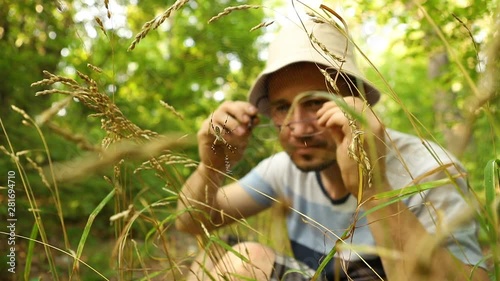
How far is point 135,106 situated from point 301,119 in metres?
1.94

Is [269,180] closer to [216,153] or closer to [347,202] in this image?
[347,202]

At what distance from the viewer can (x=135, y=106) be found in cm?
319

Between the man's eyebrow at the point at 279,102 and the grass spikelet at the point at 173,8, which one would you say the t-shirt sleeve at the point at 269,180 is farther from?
the grass spikelet at the point at 173,8

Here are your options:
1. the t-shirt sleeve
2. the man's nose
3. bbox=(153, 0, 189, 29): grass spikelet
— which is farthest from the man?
bbox=(153, 0, 189, 29): grass spikelet

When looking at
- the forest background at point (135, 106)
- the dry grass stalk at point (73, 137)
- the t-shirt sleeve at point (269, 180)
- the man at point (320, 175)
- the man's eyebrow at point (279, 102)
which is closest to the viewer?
the dry grass stalk at point (73, 137)

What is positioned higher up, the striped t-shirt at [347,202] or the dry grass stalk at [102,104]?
the dry grass stalk at [102,104]

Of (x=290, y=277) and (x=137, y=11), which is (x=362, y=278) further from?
(x=137, y=11)

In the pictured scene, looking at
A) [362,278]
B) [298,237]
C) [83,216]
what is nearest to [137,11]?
[83,216]

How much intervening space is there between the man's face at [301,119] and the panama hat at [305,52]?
4 centimetres

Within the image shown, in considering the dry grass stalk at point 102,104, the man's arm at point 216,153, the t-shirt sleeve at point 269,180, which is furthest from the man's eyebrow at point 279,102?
the dry grass stalk at point 102,104

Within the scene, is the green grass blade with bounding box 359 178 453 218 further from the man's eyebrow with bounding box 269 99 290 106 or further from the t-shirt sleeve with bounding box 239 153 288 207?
the t-shirt sleeve with bounding box 239 153 288 207

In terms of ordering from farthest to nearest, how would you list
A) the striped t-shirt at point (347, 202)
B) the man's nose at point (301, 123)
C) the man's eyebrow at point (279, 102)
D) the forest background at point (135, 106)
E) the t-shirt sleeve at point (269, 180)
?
the t-shirt sleeve at point (269, 180) → the man's eyebrow at point (279, 102) → the man's nose at point (301, 123) → the striped t-shirt at point (347, 202) → the forest background at point (135, 106)

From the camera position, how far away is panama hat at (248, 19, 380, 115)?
132 cm

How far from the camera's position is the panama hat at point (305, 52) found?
1.32 metres
